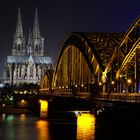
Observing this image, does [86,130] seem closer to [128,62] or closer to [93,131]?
[93,131]

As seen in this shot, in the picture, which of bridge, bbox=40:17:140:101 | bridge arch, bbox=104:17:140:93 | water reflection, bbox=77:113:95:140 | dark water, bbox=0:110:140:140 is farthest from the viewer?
water reflection, bbox=77:113:95:140

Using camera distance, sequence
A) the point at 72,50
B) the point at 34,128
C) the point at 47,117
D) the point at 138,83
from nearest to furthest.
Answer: the point at 138,83, the point at 34,128, the point at 72,50, the point at 47,117

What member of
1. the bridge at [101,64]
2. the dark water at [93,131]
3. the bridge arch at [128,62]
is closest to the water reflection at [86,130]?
the dark water at [93,131]

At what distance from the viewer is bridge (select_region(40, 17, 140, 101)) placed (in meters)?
63.5

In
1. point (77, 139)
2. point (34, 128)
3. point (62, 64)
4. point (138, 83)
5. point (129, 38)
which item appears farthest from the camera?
point (62, 64)

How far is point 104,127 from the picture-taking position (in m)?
74.2

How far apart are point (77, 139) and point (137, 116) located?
503 inches

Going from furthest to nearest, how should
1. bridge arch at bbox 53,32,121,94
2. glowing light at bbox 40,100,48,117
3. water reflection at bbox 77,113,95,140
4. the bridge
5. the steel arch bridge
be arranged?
glowing light at bbox 40,100,48,117, bridge arch at bbox 53,32,121,94, water reflection at bbox 77,113,95,140, the steel arch bridge, the bridge

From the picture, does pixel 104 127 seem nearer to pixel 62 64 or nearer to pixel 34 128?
pixel 34 128

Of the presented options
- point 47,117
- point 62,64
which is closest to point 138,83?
point 62,64

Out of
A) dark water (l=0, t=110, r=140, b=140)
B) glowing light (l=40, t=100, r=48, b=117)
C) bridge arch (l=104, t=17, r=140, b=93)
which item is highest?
bridge arch (l=104, t=17, r=140, b=93)

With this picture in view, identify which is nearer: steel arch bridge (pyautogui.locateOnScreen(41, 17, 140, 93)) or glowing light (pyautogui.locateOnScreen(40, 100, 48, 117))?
steel arch bridge (pyautogui.locateOnScreen(41, 17, 140, 93))

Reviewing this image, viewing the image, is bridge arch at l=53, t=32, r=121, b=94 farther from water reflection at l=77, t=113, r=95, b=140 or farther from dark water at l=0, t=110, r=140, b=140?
dark water at l=0, t=110, r=140, b=140

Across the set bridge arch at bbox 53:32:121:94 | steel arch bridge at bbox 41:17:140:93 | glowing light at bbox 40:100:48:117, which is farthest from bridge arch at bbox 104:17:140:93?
glowing light at bbox 40:100:48:117
